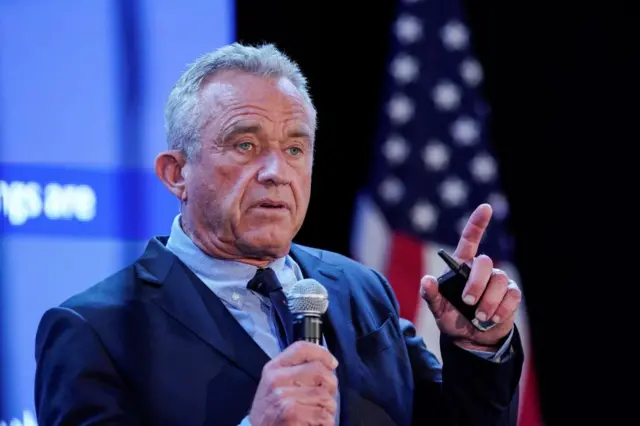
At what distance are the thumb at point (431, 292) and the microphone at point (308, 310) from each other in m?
0.34

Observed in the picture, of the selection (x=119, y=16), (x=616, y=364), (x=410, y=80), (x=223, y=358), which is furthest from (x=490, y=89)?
(x=223, y=358)

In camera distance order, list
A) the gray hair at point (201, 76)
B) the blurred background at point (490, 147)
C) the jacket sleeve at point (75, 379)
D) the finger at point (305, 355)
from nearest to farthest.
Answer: the finger at point (305, 355)
the jacket sleeve at point (75, 379)
the gray hair at point (201, 76)
the blurred background at point (490, 147)

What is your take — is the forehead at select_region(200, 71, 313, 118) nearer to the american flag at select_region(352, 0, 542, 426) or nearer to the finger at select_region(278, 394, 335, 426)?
the finger at select_region(278, 394, 335, 426)

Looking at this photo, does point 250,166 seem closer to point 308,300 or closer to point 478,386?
point 308,300

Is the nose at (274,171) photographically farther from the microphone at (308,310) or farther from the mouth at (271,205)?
the microphone at (308,310)

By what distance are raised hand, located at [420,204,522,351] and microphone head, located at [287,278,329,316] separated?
348mm

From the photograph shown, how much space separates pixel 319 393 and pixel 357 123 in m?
2.28

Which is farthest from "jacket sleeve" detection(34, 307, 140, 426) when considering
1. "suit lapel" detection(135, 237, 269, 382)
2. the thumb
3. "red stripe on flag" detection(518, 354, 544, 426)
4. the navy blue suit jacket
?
"red stripe on flag" detection(518, 354, 544, 426)

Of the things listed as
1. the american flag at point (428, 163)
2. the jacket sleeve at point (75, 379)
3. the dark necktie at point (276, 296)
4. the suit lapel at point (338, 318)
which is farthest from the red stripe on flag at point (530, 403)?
the jacket sleeve at point (75, 379)

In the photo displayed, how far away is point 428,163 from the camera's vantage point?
365cm

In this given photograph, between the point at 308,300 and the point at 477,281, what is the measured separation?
15.3 inches

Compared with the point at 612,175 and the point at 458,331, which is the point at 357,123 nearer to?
the point at 612,175

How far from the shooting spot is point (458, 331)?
6.09 feet

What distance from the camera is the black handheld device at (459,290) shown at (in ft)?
5.85
